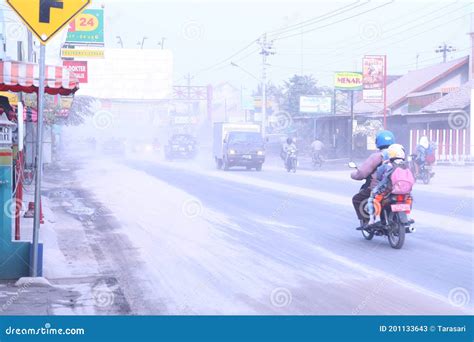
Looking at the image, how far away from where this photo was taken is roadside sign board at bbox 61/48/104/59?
30.7 m

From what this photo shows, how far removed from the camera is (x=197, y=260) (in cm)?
999

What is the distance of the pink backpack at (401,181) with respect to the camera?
432 inches

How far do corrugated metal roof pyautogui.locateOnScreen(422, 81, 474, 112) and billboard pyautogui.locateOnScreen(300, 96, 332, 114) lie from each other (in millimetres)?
16022

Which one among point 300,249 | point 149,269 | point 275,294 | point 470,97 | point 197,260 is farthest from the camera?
point 470,97

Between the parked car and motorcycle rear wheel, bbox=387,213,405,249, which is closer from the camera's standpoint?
motorcycle rear wheel, bbox=387,213,405,249

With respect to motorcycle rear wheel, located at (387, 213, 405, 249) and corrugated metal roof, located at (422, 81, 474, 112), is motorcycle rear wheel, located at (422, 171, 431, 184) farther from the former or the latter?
motorcycle rear wheel, located at (387, 213, 405, 249)

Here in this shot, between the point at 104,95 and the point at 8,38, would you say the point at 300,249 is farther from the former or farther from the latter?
the point at 104,95

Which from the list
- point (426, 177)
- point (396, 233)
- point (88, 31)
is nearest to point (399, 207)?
point (396, 233)

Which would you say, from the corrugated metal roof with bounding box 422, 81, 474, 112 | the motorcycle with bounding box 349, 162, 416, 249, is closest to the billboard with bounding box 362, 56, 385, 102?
the corrugated metal roof with bounding box 422, 81, 474, 112

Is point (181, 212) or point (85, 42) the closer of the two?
point (181, 212)

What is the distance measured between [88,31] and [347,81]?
2118cm

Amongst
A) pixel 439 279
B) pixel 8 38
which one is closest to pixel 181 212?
pixel 439 279

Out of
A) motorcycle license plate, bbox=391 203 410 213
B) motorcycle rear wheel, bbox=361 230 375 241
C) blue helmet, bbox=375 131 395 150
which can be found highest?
blue helmet, bbox=375 131 395 150
